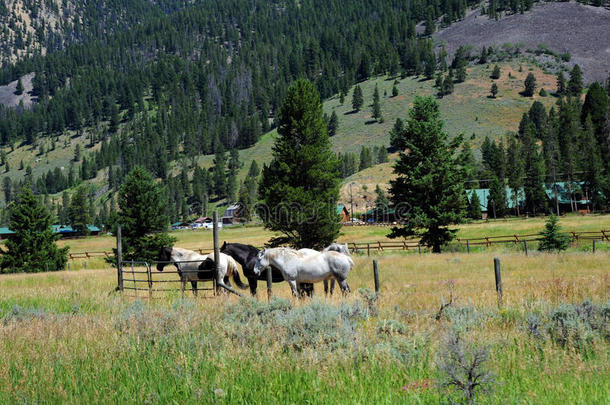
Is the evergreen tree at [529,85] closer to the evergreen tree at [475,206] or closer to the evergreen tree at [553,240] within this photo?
the evergreen tree at [475,206]

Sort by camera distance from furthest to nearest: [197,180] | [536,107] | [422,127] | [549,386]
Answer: [197,180] < [536,107] < [422,127] < [549,386]

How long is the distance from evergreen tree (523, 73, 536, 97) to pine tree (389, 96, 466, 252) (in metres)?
181

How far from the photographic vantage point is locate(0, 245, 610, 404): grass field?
5.46m

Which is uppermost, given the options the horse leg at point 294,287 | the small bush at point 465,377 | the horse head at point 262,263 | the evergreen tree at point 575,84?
the evergreen tree at point 575,84

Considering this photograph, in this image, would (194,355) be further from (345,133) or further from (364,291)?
(345,133)

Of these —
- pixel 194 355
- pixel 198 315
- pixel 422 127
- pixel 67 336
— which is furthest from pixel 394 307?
pixel 422 127

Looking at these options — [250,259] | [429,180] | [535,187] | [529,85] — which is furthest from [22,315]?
[529,85]

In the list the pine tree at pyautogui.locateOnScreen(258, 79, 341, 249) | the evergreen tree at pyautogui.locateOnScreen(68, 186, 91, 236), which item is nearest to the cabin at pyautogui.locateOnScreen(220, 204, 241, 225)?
the evergreen tree at pyautogui.locateOnScreen(68, 186, 91, 236)

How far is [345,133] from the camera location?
198m

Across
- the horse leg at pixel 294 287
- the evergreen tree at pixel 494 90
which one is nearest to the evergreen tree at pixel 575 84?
the evergreen tree at pixel 494 90

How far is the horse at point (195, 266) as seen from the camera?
16.0 m

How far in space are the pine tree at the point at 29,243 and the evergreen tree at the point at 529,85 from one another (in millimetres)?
195664

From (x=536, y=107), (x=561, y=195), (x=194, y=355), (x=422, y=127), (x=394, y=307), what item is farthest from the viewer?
(x=536, y=107)

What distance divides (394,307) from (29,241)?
43.3m
